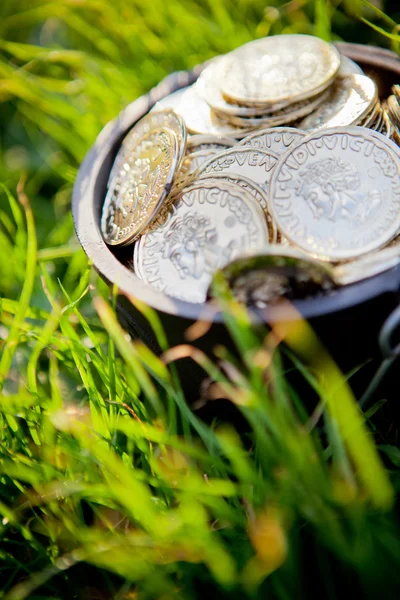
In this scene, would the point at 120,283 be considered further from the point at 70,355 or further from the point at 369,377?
the point at 369,377

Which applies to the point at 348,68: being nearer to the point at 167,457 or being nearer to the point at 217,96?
the point at 217,96

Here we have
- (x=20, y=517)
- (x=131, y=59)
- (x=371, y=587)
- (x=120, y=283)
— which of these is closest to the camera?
(x=371, y=587)

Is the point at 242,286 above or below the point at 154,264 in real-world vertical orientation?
above

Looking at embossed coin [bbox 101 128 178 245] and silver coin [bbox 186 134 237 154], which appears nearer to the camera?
embossed coin [bbox 101 128 178 245]

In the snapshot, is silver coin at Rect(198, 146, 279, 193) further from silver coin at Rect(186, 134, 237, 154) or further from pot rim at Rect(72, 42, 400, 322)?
pot rim at Rect(72, 42, 400, 322)

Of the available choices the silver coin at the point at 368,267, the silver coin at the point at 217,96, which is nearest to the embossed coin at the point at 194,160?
the silver coin at the point at 217,96

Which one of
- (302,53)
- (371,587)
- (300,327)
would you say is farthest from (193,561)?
(302,53)

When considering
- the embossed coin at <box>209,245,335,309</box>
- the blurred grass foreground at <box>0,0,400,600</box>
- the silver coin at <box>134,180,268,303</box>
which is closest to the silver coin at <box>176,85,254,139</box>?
the silver coin at <box>134,180,268,303</box>
